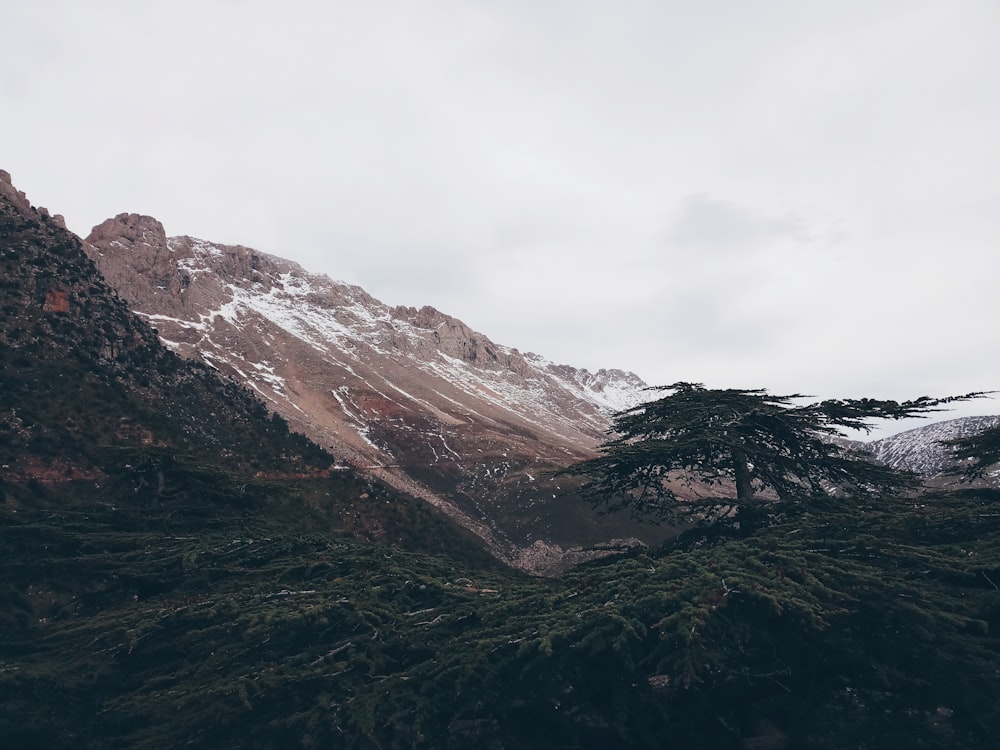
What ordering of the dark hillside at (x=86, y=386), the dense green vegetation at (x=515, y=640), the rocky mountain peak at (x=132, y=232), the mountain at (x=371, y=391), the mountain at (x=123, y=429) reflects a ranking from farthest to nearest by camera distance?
the rocky mountain peak at (x=132, y=232)
the mountain at (x=371, y=391)
the dark hillside at (x=86, y=386)
the mountain at (x=123, y=429)
the dense green vegetation at (x=515, y=640)

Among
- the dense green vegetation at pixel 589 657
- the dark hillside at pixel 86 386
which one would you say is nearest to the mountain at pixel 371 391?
the dark hillside at pixel 86 386

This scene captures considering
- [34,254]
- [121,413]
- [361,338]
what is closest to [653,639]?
[121,413]

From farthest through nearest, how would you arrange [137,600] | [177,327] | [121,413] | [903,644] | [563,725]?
1. [177,327]
2. [121,413]
3. [137,600]
4. [563,725]
5. [903,644]

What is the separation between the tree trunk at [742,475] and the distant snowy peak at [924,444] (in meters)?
93.2

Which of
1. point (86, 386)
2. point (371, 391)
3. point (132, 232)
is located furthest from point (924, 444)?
point (132, 232)

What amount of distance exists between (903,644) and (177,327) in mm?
136103

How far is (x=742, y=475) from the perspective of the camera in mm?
22516

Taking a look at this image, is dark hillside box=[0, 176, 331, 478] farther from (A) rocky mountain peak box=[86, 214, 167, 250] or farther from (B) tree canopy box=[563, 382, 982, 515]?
(A) rocky mountain peak box=[86, 214, 167, 250]

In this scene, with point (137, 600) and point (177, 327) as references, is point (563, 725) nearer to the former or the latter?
point (137, 600)

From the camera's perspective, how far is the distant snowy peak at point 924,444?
105 m

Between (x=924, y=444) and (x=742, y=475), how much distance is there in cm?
11915

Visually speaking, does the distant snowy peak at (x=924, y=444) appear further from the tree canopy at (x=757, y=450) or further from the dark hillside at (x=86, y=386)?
the dark hillside at (x=86, y=386)

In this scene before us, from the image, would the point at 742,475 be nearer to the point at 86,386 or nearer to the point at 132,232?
the point at 86,386

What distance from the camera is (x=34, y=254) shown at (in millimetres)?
50906
